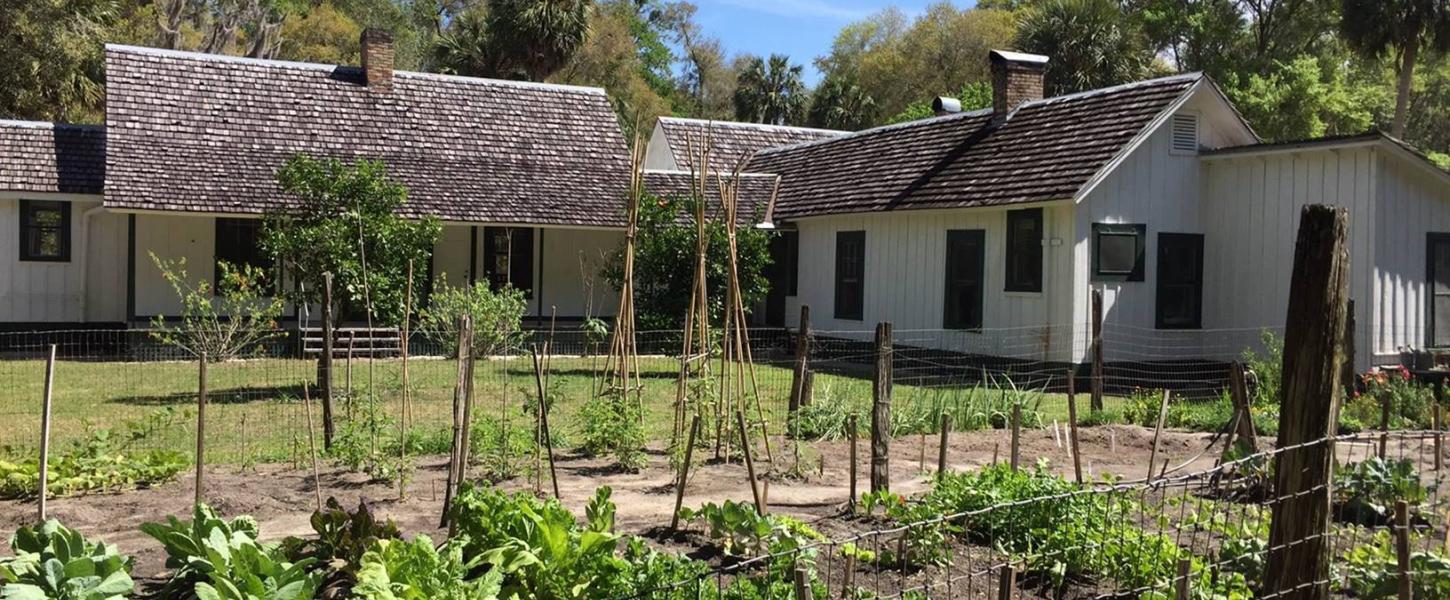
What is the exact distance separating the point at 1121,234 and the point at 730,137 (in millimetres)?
13387

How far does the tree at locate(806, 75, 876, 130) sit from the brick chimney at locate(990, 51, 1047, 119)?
24.8 meters

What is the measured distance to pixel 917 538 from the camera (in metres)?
7.14

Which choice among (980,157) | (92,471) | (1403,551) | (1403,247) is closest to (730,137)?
(980,157)

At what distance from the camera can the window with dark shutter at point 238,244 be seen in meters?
23.7

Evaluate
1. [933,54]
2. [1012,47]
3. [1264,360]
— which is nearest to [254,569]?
[1264,360]

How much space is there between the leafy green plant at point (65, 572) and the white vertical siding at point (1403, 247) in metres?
15.9

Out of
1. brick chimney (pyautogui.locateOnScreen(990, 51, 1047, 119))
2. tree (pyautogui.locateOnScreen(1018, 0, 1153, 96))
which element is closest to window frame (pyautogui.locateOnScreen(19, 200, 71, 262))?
brick chimney (pyautogui.locateOnScreen(990, 51, 1047, 119))

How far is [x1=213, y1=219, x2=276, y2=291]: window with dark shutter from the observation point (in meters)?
23.7

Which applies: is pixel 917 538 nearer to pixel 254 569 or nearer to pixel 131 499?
pixel 254 569

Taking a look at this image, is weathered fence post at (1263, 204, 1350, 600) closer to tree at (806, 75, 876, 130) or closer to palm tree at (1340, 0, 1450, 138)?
palm tree at (1340, 0, 1450, 138)

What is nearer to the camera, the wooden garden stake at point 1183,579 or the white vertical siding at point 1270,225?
the wooden garden stake at point 1183,579

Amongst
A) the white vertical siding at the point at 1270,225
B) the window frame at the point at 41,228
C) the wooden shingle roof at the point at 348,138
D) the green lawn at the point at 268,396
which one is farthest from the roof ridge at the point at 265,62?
the white vertical siding at the point at 1270,225

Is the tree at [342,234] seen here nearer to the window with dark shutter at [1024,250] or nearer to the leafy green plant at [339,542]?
the window with dark shutter at [1024,250]

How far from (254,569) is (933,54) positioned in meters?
49.9
